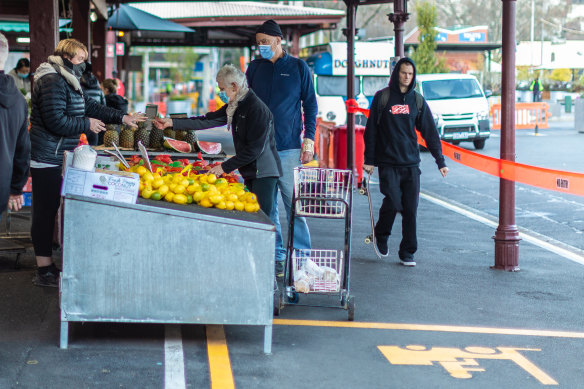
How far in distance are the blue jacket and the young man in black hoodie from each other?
1057 mm

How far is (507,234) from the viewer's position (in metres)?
8.82

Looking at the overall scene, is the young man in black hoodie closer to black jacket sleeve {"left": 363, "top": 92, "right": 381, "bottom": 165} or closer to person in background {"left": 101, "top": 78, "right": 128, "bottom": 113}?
black jacket sleeve {"left": 363, "top": 92, "right": 381, "bottom": 165}

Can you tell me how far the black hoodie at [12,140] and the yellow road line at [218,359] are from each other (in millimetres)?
1635

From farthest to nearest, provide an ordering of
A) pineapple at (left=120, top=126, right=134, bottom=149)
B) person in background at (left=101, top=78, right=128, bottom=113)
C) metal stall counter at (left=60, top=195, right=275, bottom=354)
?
person in background at (left=101, top=78, right=128, bottom=113)
pineapple at (left=120, top=126, right=134, bottom=149)
metal stall counter at (left=60, top=195, right=275, bottom=354)

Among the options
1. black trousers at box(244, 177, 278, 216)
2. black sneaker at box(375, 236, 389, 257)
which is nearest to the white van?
black sneaker at box(375, 236, 389, 257)

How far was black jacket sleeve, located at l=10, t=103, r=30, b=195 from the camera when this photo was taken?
6082 millimetres

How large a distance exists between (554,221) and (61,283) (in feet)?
28.5

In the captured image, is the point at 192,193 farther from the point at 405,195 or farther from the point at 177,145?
the point at 405,195

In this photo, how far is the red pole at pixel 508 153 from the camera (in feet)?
28.9

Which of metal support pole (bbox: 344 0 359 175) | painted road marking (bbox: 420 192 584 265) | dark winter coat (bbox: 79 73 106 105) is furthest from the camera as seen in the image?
metal support pole (bbox: 344 0 359 175)

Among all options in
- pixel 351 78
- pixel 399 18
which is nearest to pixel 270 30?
pixel 399 18

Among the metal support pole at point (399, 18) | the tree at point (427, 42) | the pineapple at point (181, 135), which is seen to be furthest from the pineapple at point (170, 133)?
the tree at point (427, 42)

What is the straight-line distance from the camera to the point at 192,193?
6320 mm

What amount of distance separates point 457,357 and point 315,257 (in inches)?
60.4
